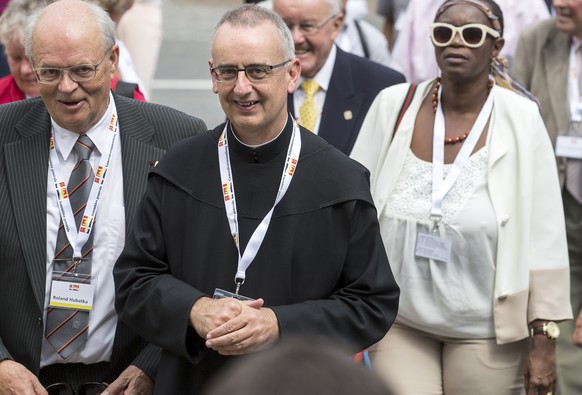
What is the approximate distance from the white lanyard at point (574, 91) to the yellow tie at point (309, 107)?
137cm

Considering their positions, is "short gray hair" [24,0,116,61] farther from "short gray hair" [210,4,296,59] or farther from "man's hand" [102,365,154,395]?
"man's hand" [102,365,154,395]

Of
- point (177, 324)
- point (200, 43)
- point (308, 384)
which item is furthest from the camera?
point (200, 43)

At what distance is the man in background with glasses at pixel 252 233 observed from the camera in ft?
12.9

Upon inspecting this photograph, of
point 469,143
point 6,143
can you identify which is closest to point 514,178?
point 469,143

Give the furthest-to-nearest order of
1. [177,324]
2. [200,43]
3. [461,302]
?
[200,43]
[461,302]
[177,324]

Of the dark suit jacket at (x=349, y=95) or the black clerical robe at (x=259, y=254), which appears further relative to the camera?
the dark suit jacket at (x=349, y=95)

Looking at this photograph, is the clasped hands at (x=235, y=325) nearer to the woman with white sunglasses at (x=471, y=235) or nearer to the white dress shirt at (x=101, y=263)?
the white dress shirt at (x=101, y=263)

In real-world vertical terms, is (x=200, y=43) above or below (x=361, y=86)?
below

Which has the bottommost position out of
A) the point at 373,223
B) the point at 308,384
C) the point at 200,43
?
the point at 200,43

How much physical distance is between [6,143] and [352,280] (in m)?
1.41

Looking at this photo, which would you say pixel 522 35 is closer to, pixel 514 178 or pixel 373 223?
pixel 514 178

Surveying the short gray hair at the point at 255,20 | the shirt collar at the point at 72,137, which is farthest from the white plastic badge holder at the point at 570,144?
the shirt collar at the point at 72,137

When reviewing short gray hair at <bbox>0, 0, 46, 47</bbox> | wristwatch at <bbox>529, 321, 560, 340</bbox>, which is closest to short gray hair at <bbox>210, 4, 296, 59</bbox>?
wristwatch at <bbox>529, 321, 560, 340</bbox>

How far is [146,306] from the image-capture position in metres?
3.95
